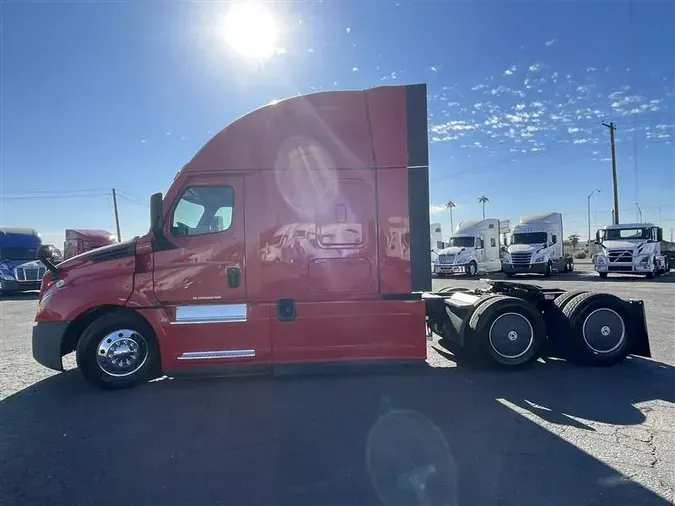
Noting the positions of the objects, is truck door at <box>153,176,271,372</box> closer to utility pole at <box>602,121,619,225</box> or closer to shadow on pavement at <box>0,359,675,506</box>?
shadow on pavement at <box>0,359,675,506</box>

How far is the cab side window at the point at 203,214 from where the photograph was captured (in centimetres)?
569

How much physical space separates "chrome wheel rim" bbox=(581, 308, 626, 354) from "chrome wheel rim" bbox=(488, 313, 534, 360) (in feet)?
2.93

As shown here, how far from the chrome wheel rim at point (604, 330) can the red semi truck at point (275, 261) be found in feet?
8.35

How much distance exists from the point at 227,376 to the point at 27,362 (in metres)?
3.84

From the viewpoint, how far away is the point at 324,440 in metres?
4.01

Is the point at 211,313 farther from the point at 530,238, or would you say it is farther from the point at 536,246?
the point at 530,238

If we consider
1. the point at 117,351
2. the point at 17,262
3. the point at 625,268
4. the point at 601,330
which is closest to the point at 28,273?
the point at 17,262

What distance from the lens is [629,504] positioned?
293cm

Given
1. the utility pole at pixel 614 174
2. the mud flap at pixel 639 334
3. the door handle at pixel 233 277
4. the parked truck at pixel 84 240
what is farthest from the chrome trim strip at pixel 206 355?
the utility pole at pixel 614 174

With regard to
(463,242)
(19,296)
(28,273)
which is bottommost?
(19,296)

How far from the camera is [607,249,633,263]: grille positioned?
855 inches

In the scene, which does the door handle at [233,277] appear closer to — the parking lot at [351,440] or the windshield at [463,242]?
the parking lot at [351,440]

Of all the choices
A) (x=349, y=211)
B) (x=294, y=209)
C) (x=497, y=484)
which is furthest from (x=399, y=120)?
(x=497, y=484)

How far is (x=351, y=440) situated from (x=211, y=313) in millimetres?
2519
